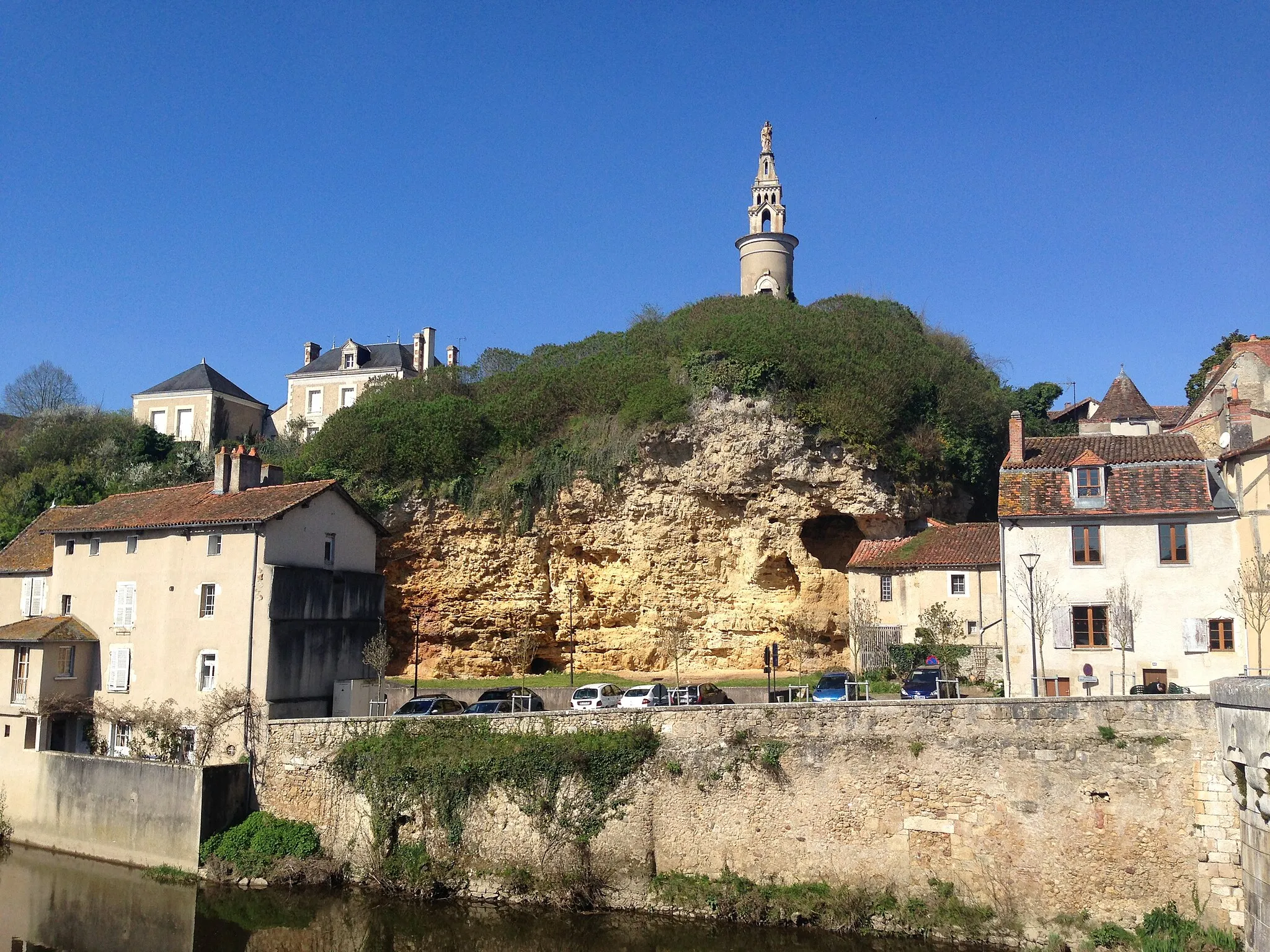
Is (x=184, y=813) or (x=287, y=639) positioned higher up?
(x=287, y=639)

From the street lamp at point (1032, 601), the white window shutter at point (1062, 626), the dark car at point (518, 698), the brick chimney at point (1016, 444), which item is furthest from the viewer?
the brick chimney at point (1016, 444)

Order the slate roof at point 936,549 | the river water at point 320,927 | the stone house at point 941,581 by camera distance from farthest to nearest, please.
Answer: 1. the slate roof at point 936,549
2. the stone house at point 941,581
3. the river water at point 320,927

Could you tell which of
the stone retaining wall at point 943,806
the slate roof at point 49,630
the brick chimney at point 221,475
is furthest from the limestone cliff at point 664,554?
the stone retaining wall at point 943,806

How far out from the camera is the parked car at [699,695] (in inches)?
1002

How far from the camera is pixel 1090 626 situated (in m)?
23.7

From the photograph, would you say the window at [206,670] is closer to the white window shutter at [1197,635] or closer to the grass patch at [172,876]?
the grass patch at [172,876]

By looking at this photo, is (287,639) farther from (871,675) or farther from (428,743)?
(871,675)

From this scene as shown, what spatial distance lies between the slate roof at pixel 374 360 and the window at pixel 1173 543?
4176cm

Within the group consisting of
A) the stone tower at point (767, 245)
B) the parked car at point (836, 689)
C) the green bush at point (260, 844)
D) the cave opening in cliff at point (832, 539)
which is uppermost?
the stone tower at point (767, 245)

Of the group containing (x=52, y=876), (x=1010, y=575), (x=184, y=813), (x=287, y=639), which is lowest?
(x=52, y=876)

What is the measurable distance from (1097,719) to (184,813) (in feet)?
68.2

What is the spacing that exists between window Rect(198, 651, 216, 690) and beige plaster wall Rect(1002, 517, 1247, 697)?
20785 mm

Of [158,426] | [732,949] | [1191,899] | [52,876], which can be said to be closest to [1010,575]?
[1191,899]

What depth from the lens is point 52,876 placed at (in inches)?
974
